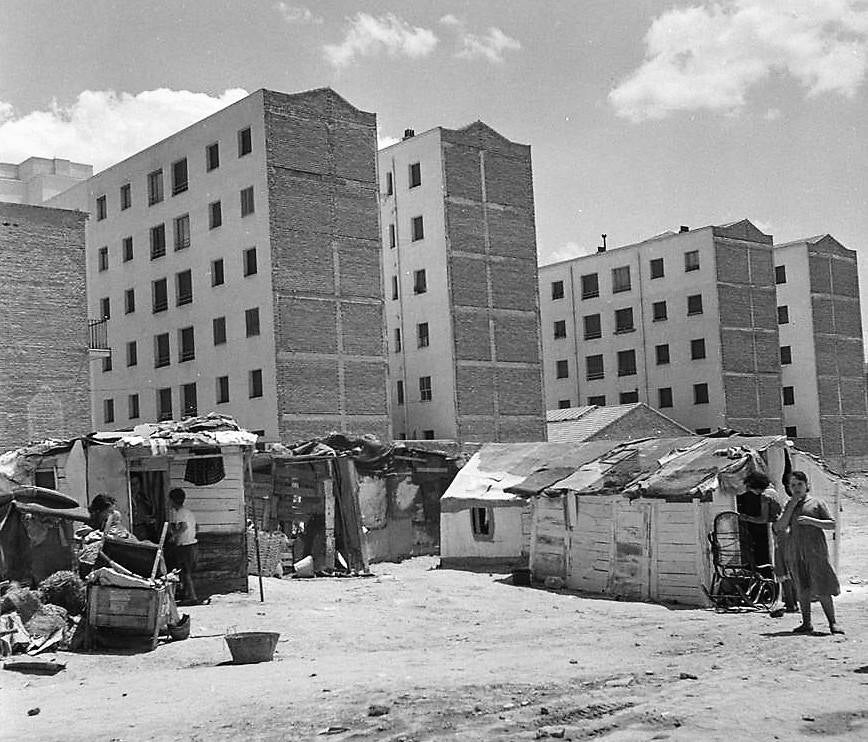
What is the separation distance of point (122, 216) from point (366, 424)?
1691 cm

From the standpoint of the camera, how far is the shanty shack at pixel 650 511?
17.8 metres

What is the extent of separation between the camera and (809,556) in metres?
13.4

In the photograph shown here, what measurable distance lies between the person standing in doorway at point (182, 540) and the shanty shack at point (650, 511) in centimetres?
650

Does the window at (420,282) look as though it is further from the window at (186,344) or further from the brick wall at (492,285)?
the window at (186,344)

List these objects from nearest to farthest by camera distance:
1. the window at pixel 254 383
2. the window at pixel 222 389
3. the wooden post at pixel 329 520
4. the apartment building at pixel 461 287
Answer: the wooden post at pixel 329 520 → the window at pixel 254 383 → the window at pixel 222 389 → the apartment building at pixel 461 287

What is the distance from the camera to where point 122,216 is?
→ 55094 mm

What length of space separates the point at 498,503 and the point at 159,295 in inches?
1319

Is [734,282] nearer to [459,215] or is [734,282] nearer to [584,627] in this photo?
[459,215]

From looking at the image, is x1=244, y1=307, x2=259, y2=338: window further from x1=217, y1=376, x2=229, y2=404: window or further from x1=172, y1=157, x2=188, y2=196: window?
x1=172, y1=157, x2=188, y2=196: window

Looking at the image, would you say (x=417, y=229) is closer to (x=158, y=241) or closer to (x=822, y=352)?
(x=158, y=241)

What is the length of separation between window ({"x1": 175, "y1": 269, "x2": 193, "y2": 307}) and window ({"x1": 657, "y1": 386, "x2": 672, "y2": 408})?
29.4 metres

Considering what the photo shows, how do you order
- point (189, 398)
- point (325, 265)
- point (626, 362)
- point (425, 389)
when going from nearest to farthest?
point (325, 265), point (189, 398), point (425, 389), point (626, 362)

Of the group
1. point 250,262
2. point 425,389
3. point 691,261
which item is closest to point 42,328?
point 250,262

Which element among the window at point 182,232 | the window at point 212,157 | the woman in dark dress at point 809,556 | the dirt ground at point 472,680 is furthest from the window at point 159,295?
the woman in dark dress at point 809,556
